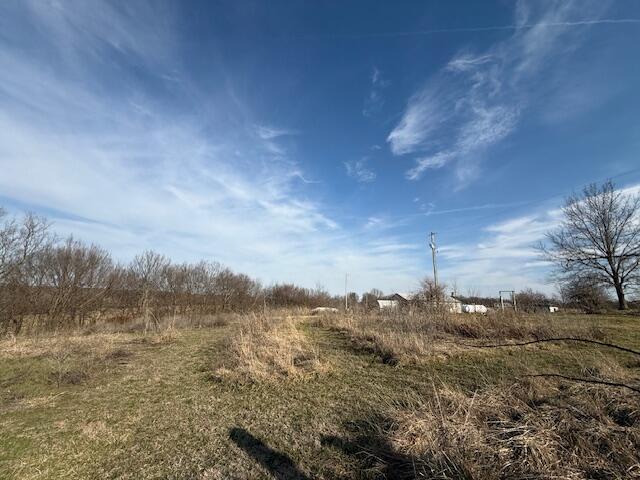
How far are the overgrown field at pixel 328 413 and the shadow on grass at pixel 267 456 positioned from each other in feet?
0.07

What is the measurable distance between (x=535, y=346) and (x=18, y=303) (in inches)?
885

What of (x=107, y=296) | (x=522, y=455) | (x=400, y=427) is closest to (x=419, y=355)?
(x=400, y=427)

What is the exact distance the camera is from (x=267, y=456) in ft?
12.0

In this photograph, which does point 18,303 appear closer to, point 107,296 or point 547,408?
point 107,296

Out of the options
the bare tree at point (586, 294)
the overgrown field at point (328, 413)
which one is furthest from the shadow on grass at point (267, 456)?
the bare tree at point (586, 294)

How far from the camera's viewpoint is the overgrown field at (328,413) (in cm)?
275

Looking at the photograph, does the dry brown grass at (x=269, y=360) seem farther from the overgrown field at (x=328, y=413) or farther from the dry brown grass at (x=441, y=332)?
the dry brown grass at (x=441, y=332)

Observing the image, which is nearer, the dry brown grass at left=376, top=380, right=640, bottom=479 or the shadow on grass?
the dry brown grass at left=376, top=380, right=640, bottom=479

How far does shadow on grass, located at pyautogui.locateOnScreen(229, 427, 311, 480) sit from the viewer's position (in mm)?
3252

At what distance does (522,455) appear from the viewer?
2588 millimetres

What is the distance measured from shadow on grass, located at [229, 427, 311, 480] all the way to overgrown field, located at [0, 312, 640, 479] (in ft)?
0.07

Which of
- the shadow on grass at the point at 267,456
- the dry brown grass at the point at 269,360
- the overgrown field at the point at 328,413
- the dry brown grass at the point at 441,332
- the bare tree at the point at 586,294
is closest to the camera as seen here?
the overgrown field at the point at 328,413

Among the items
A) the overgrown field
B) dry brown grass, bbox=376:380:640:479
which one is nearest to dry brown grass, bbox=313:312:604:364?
the overgrown field

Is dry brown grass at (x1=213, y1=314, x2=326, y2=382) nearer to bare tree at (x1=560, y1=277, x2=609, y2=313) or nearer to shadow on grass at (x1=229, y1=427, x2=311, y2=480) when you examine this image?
shadow on grass at (x1=229, y1=427, x2=311, y2=480)
